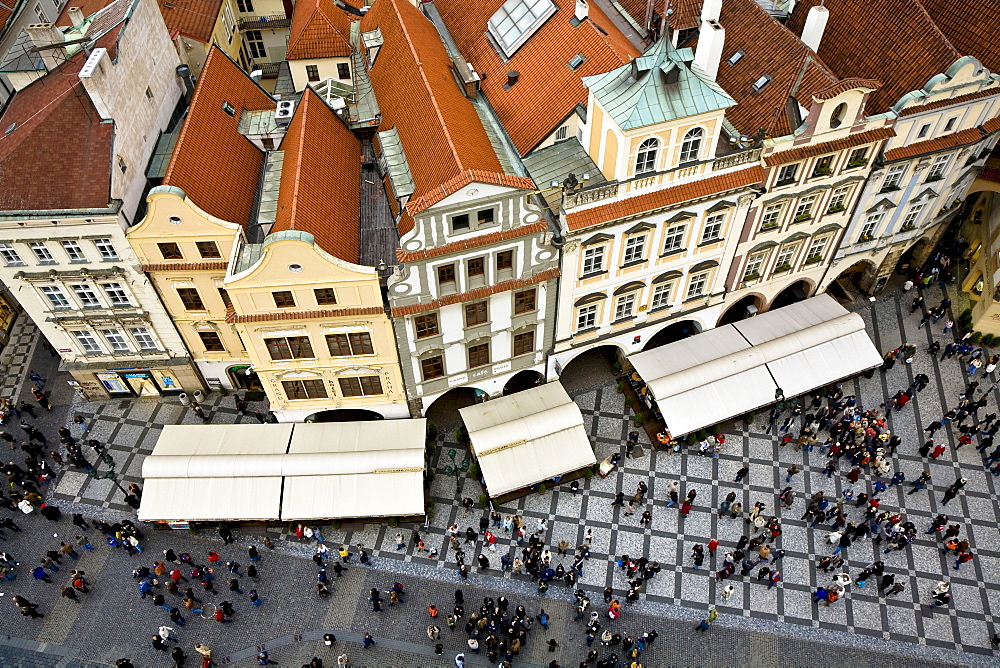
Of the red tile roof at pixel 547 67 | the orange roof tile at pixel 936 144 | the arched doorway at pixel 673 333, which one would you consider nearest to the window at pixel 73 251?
the red tile roof at pixel 547 67

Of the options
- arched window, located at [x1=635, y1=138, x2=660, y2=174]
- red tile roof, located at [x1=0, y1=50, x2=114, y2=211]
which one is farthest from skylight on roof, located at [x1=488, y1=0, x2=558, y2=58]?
red tile roof, located at [x1=0, y1=50, x2=114, y2=211]

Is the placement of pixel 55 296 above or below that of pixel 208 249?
below

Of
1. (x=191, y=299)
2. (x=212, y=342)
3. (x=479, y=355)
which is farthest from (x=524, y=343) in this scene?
(x=191, y=299)

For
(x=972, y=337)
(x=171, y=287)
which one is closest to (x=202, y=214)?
(x=171, y=287)

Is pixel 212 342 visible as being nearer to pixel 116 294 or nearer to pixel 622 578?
pixel 116 294

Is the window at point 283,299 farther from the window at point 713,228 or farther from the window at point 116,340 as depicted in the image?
the window at point 713,228

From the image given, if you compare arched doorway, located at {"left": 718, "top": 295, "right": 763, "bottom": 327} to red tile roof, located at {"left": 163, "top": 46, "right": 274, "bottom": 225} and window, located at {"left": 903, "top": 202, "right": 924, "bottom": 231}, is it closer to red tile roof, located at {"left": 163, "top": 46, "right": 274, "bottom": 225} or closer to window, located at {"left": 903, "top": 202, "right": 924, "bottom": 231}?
window, located at {"left": 903, "top": 202, "right": 924, "bottom": 231}
